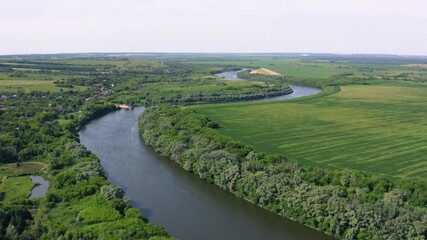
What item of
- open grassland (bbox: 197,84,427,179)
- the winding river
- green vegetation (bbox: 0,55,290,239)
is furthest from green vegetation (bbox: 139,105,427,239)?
green vegetation (bbox: 0,55,290,239)

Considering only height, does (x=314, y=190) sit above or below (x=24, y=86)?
below

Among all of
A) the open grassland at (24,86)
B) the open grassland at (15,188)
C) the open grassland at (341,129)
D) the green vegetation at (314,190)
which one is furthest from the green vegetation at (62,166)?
the open grassland at (341,129)

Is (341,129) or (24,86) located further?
(24,86)

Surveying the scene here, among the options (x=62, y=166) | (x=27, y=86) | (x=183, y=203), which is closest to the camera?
(x=183, y=203)

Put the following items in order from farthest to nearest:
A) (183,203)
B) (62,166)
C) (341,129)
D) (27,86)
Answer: (27,86) < (341,129) < (62,166) < (183,203)

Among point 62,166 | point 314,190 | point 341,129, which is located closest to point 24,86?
point 62,166

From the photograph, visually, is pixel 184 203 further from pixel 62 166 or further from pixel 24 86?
pixel 24 86

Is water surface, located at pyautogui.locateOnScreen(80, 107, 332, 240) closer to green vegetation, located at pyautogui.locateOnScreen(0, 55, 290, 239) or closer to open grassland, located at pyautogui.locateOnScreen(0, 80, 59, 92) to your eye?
green vegetation, located at pyautogui.locateOnScreen(0, 55, 290, 239)
